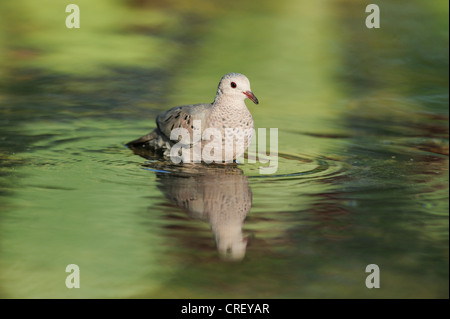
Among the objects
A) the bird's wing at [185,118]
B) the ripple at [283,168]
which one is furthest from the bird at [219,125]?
the ripple at [283,168]

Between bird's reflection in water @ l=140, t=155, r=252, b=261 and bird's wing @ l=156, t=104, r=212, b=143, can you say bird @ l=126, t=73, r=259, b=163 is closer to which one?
bird's wing @ l=156, t=104, r=212, b=143

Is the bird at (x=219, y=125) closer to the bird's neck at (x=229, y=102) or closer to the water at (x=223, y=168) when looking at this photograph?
the bird's neck at (x=229, y=102)

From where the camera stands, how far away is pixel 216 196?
5797 millimetres

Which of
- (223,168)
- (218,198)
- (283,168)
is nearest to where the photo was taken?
(218,198)

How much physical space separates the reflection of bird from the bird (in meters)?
0.16

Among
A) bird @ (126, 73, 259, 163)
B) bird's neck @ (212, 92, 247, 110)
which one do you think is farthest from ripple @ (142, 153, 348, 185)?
bird's neck @ (212, 92, 247, 110)

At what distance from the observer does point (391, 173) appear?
6.51 metres

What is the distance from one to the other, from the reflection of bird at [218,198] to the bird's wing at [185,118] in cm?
50

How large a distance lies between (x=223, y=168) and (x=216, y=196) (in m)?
0.97

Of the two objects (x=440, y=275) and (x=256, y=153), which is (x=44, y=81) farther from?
(x=440, y=275)

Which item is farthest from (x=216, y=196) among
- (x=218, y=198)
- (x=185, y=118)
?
(x=185, y=118)

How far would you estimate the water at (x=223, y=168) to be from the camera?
173 inches

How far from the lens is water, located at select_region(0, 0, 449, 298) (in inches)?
173

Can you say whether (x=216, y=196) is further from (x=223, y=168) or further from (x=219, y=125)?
(x=219, y=125)
